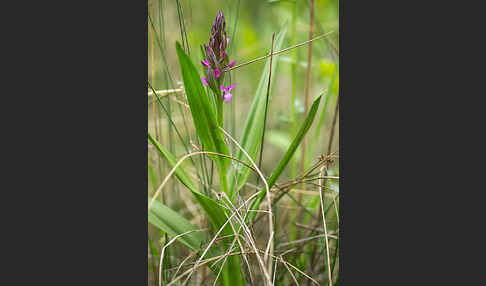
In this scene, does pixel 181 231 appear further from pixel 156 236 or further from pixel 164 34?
pixel 164 34

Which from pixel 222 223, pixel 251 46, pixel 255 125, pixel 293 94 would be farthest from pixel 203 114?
pixel 251 46

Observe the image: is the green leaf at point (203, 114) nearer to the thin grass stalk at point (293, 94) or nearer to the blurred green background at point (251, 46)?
the blurred green background at point (251, 46)

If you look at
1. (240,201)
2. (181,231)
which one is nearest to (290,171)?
(240,201)

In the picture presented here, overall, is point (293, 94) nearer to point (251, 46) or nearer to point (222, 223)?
point (251, 46)

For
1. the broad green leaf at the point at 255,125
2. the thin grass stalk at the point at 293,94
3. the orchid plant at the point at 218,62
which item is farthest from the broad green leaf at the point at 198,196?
the thin grass stalk at the point at 293,94

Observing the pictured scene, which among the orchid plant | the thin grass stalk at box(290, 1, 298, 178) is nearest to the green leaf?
the orchid plant

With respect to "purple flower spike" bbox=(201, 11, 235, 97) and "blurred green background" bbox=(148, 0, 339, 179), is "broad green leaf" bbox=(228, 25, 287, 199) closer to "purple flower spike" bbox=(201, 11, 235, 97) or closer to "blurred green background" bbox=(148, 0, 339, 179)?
"blurred green background" bbox=(148, 0, 339, 179)
